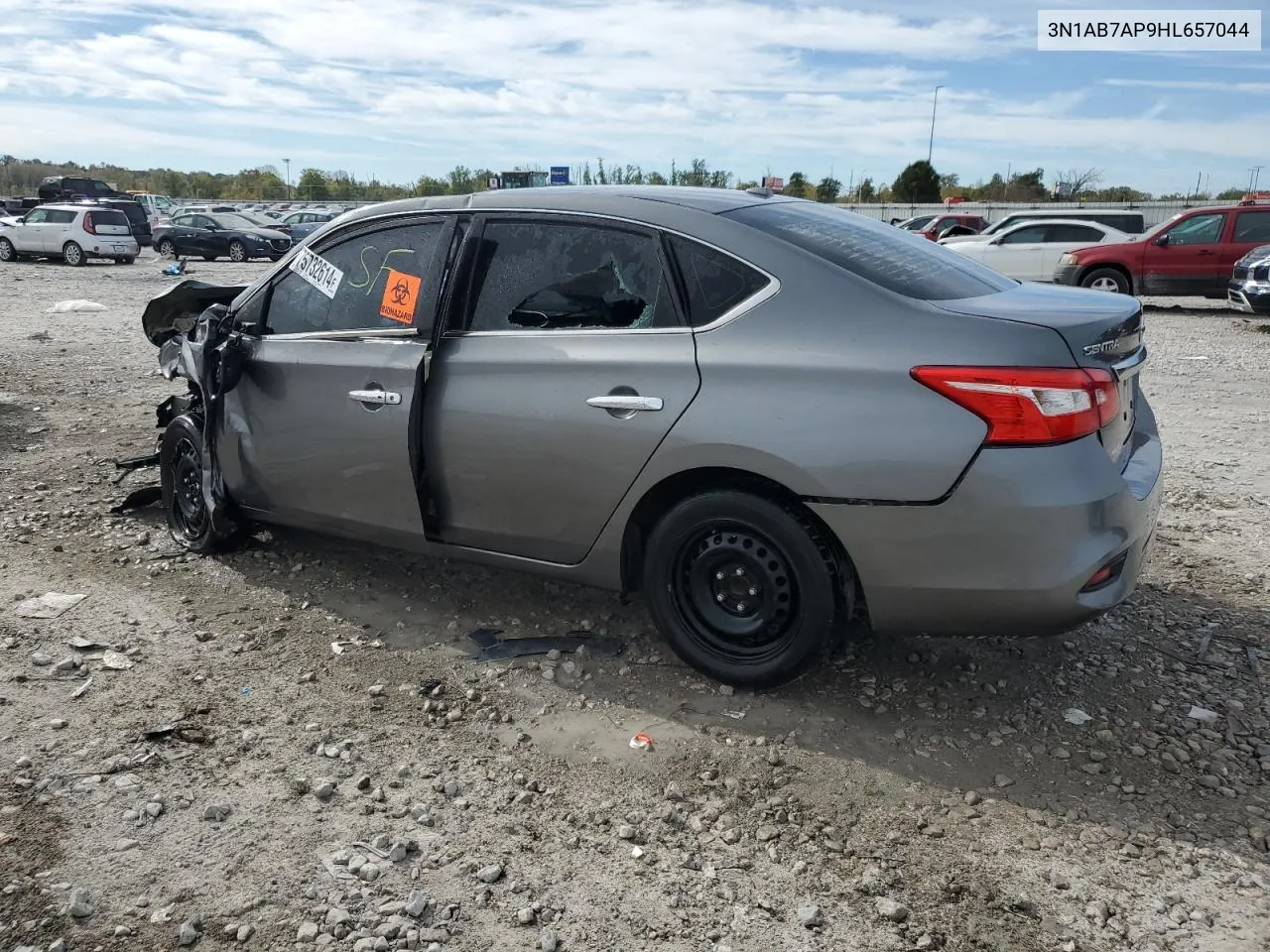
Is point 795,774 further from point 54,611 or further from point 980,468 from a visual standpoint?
point 54,611

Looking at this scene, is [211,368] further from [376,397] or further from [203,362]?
[376,397]

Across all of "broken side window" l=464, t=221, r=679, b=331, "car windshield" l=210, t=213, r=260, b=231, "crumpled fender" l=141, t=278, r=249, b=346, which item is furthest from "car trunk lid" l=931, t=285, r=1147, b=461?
"car windshield" l=210, t=213, r=260, b=231

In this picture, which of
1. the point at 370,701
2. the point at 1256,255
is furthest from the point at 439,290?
the point at 1256,255

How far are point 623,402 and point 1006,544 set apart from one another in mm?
1330

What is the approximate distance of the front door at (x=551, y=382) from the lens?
3.59 metres

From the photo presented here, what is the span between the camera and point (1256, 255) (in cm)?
1482

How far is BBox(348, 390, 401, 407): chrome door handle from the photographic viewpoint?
13.5 ft

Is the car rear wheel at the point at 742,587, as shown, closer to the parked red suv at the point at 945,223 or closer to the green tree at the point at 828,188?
the parked red suv at the point at 945,223

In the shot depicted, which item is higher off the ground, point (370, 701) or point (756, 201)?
point (756, 201)

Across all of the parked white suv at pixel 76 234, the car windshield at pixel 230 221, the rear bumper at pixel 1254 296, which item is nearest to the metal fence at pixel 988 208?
the car windshield at pixel 230 221

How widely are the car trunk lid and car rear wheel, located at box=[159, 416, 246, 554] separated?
3.59 m

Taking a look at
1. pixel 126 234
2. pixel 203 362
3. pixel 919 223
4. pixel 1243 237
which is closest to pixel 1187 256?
pixel 1243 237

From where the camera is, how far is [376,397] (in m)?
4.15

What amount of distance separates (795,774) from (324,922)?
1.44m
